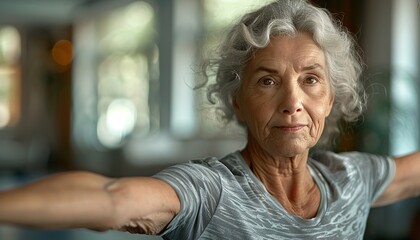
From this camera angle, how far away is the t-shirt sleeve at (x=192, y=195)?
4.11 feet

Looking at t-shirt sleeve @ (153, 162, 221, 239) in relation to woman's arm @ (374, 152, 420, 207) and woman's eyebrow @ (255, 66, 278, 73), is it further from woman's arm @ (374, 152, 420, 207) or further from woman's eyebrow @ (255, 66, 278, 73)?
woman's arm @ (374, 152, 420, 207)

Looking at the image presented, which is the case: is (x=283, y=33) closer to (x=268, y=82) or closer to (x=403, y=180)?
(x=268, y=82)

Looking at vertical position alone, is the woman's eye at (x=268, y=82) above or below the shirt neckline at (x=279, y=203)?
above

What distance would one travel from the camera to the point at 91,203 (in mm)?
1023

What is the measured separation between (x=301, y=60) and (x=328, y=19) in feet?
0.43

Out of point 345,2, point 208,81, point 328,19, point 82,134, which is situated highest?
point 345,2

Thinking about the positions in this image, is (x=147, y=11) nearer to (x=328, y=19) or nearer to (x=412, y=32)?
(x=412, y=32)

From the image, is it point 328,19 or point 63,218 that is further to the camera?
point 328,19

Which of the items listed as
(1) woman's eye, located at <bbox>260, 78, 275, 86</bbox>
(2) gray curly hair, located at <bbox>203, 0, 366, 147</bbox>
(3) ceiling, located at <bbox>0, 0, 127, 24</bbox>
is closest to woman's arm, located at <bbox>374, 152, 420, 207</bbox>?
(2) gray curly hair, located at <bbox>203, 0, 366, 147</bbox>

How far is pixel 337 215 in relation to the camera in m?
1.53

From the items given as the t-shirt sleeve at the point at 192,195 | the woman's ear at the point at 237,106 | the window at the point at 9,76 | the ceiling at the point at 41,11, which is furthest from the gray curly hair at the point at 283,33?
the window at the point at 9,76

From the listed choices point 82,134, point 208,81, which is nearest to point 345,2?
point 208,81

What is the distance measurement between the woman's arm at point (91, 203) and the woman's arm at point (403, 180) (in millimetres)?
659

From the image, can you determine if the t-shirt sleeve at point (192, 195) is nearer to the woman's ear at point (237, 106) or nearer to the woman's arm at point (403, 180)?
the woman's ear at point (237, 106)
